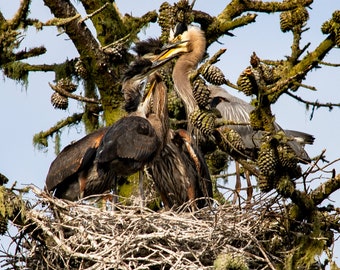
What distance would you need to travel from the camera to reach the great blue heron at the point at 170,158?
894cm

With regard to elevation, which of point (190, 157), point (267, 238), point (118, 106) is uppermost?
point (118, 106)

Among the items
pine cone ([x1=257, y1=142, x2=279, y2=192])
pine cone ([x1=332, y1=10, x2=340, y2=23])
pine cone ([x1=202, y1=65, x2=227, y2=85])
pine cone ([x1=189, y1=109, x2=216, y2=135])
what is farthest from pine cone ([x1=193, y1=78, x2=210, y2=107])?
pine cone ([x1=332, y1=10, x2=340, y2=23])

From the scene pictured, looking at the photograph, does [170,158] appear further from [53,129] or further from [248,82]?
[248,82]

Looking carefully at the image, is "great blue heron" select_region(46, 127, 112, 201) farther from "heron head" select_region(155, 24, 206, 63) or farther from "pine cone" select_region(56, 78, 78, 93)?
"heron head" select_region(155, 24, 206, 63)

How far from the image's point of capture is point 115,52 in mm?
9188

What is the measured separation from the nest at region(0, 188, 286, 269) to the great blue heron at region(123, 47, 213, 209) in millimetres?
1552

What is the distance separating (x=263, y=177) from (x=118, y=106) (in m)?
2.91

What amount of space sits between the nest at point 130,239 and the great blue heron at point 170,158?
1552 millimetres

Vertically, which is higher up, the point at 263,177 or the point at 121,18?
the point at 121,18

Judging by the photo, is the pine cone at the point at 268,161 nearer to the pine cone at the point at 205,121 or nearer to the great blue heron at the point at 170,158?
the pine cone at the point at 205,121

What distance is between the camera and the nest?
6.91 meters

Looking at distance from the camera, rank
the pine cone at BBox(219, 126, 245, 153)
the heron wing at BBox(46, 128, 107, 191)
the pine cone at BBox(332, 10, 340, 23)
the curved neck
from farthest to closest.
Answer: the curved neck
the heron wing at BBox(46, 128, 107, 191)
the pine cone at BBox(332, 10, 340, 23)
the pine cone at BBox(219, 126, 245, 153)

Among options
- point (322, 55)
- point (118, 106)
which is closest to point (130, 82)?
point (118, 106)

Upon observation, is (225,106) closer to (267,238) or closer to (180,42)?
(180,42)
